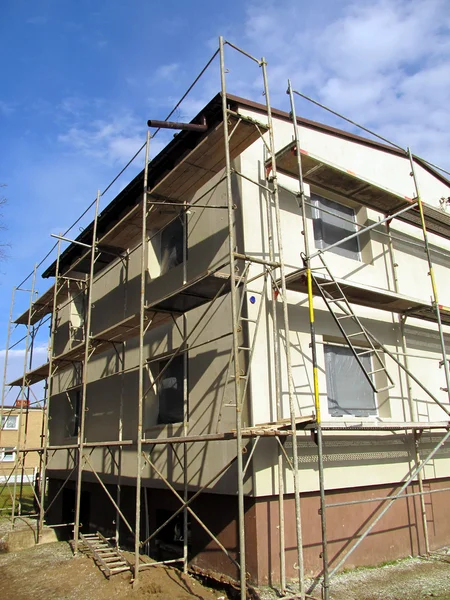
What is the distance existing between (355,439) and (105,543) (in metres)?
4.95

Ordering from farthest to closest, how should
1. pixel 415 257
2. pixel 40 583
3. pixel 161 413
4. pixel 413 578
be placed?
pixel 415 257, pixel 161 413, pixel 40 583, pixel 413 578

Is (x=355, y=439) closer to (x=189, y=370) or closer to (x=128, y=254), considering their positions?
(x=189, y=370)

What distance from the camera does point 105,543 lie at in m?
8.86

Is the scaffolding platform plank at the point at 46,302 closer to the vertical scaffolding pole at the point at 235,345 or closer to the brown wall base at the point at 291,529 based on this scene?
the brown wall base at the point at 291,529

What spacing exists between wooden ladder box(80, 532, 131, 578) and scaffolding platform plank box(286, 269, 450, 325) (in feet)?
15.7

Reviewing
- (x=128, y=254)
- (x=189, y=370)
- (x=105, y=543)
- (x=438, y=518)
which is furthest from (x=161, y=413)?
(x=438, y=518)

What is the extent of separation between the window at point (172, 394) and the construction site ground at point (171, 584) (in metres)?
2.30

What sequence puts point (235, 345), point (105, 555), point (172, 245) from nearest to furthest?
1. point (235, 345)
2. point (105, 555)
3. point (172, 245)

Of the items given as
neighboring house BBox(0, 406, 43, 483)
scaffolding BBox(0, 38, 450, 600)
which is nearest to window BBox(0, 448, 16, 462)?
neighboring house BBox(0, 406, 43, 483)

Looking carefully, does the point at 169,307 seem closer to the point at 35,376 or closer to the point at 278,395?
the point at 278,395

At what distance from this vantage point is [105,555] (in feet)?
25.9

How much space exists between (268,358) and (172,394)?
240 centimetres

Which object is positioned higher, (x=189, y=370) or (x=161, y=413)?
(x=189, y=370)

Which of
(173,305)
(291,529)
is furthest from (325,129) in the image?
(291,529)
